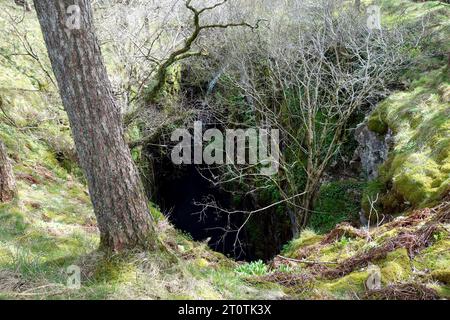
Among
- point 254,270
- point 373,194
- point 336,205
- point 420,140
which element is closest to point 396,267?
point 254,270

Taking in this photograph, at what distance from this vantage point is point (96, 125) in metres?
3.35

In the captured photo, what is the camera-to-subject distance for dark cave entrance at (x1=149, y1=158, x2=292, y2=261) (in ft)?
45.4

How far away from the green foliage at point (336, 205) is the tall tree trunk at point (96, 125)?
265 inches

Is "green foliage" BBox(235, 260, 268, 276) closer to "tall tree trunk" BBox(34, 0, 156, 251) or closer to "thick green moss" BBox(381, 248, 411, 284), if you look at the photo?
"thick green moss" BBox(381, 248, 411, 284)

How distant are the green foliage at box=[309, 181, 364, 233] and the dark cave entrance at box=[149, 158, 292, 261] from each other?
2.70m

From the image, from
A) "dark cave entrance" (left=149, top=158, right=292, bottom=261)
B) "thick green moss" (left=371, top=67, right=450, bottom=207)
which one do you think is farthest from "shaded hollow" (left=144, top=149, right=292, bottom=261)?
"thick green moss" (left=371, top=67, right=450, bottom=207)

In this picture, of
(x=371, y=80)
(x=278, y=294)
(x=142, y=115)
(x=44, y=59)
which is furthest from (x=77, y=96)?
(x=44, y=59)

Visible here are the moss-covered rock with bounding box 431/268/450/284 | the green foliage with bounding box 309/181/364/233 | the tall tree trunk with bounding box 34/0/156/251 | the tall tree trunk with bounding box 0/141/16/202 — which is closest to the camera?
the tall tree trunk with bounding box 34/0/156/251

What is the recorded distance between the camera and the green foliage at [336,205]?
31.9ft

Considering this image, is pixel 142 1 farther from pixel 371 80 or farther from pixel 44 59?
pixel 371 80

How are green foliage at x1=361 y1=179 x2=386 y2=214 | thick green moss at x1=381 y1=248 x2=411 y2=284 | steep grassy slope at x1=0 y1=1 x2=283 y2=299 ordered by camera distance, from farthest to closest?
1. green foliage at x1=361 y1=179 x2=386 y2=214
2. thick green moss at x1=381 y1=248 x2=411 y2=284
3. steep grassy slope at x1=0 y1=1 x2=283 y2=299

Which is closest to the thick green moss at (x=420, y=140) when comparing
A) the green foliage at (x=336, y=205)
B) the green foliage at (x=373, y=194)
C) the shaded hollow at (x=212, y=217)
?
the green foliage at (x=373, y=194)

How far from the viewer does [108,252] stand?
3.62 metres
